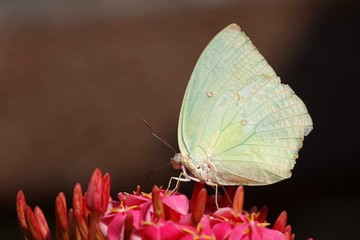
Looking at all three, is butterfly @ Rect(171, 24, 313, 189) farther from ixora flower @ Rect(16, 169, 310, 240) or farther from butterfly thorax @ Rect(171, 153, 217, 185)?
ixora flower @ Rect(16, 169, 310, 240)

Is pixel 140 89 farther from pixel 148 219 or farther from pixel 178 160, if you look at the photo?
pixel 148 219

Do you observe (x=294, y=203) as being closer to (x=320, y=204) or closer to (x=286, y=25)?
(x=320, y=204)

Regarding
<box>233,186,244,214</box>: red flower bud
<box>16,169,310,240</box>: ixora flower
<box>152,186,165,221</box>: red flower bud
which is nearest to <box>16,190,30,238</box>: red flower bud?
<box>16,169,310,240</box>: ixora flower

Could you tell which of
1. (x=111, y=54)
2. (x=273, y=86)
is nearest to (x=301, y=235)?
(x=111, y=54)

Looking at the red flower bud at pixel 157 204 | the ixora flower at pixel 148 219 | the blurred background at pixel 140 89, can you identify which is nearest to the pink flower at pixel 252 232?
the ixora flower at pixel 148 219

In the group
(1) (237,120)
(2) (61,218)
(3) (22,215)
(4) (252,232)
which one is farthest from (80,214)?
(1) (237,120)

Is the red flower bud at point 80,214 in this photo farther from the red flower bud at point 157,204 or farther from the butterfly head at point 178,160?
the butterfly head at point 178,160
